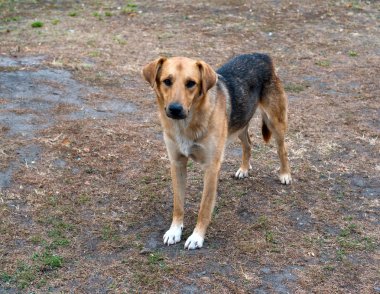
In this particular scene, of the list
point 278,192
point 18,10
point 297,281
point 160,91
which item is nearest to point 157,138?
point 278,192

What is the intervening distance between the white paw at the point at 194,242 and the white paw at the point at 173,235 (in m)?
0.12

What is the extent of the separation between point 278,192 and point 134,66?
469cm

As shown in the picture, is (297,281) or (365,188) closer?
(297,281)

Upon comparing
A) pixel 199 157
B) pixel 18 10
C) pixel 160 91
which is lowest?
pixel 18 10

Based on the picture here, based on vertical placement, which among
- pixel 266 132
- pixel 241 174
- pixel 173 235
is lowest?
pixel 241 174

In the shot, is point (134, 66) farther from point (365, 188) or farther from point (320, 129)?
point (365, 188)

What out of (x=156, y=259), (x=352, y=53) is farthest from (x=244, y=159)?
(x=352, y=53)

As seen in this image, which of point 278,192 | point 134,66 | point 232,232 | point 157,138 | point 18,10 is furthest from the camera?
point 18,10

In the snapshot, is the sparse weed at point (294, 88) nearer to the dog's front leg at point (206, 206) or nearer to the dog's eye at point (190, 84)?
the dog's front leg at point (206, 206)

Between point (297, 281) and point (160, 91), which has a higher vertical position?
point (160, 91)

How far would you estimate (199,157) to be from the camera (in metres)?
4.76

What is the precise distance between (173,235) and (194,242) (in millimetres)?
216

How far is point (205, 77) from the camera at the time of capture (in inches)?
176

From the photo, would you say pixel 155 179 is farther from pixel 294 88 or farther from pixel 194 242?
pixel 294 88
